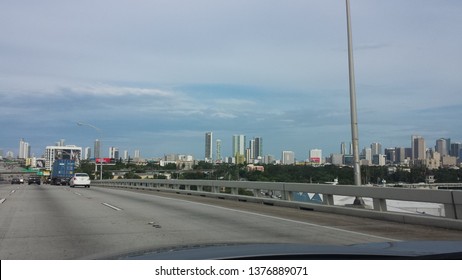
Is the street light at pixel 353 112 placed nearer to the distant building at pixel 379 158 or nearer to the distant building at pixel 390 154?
the distant building at pixel 379 158

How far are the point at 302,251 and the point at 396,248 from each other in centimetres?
96

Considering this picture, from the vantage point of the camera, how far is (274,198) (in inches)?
880

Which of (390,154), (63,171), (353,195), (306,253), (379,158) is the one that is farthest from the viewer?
(63,171)

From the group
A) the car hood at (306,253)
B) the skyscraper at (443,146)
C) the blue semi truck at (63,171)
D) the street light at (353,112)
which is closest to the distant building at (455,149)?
the skyscraper at (443,146)

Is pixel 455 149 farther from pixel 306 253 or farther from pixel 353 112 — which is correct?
pixel 306 253

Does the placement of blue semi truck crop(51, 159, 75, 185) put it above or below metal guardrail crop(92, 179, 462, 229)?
above

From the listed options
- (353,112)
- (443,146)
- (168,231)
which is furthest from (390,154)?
(168,231)

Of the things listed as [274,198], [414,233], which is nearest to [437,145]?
[274,198]

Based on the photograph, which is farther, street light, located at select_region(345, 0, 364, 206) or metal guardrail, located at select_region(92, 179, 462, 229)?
street light, located at select_region(345, 0, 364, 206)

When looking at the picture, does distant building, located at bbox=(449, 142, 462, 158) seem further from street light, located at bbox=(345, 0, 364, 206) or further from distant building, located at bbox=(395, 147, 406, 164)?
street light, located at bbox=(345, 0, 364, 206)

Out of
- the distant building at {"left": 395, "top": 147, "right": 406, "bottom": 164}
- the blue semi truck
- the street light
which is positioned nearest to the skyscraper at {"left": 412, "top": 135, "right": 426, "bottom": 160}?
the distant building at {"left": 395, "top": 147, "right": 406, "bottom": 164}

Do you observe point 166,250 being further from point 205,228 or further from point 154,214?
point 154,214

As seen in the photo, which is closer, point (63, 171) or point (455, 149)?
point (455, 149)

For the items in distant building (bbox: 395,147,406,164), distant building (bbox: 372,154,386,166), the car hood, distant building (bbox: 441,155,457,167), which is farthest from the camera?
distant building (bbox: 395,147,406,164)
